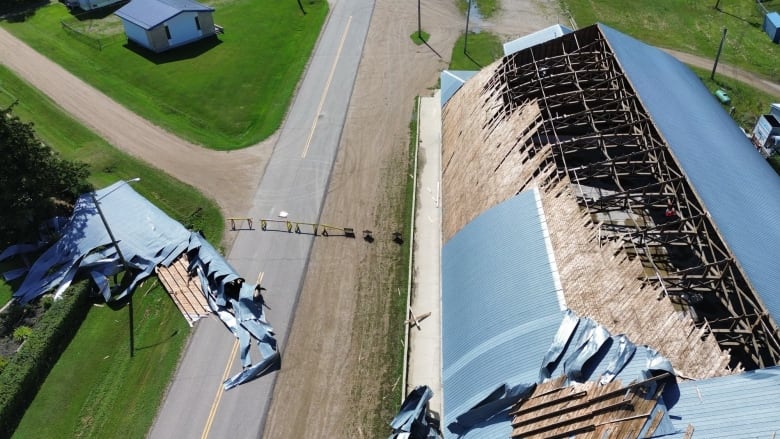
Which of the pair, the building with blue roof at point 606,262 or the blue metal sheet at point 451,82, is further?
the blue metal sheet at point 451,82

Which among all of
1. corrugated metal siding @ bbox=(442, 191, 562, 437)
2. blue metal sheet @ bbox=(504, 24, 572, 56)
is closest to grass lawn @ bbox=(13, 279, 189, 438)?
corrugated metal siding @ bbox=(442, 191, 562, 437)

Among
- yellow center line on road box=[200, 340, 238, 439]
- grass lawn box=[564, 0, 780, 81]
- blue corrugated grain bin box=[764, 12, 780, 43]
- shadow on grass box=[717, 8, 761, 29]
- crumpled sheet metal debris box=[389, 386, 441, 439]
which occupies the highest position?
blue corrugated grain bin box=[764, 12, 780, 43]

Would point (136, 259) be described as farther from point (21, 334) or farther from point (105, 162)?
point (105, 162)

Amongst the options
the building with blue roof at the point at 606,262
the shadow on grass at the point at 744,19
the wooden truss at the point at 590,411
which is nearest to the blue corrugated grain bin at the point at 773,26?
the shadow on grass at the point at 744,19

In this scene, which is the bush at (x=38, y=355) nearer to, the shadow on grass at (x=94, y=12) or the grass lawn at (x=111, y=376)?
the grass lawn at (x=111, y=376)

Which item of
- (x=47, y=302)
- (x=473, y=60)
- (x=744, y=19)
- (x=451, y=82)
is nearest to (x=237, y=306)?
(x=47, y=302)

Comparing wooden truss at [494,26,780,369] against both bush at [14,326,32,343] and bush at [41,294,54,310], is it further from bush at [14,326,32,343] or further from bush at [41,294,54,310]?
bush at [14,326,32,343]

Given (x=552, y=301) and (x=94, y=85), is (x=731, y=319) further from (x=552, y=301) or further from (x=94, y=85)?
(x=94, y=85)
